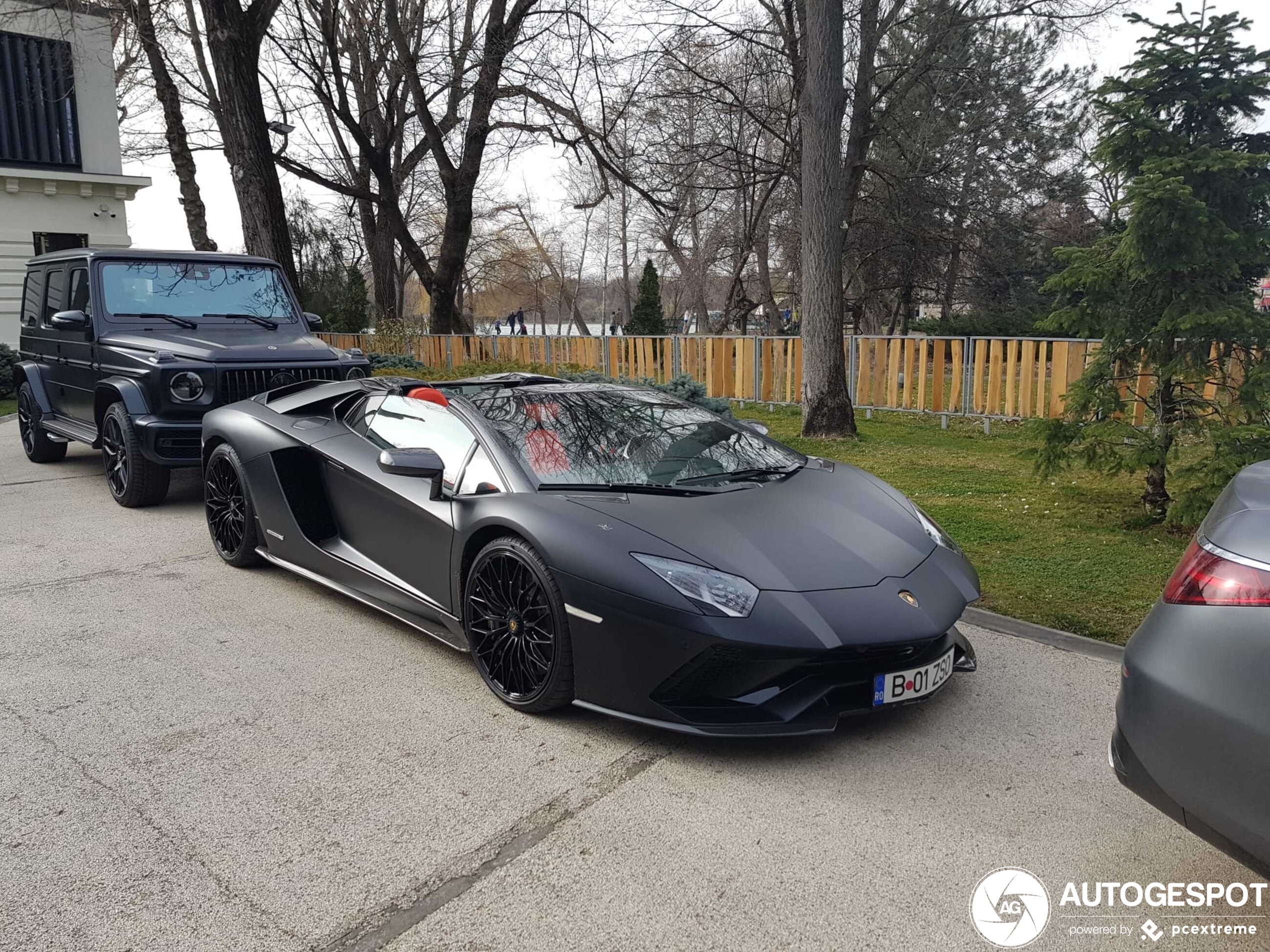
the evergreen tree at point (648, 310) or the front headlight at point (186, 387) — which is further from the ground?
the evergreen tree at point (648, 310)

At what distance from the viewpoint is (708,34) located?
13.5 meters

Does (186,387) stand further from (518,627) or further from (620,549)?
(620,549)

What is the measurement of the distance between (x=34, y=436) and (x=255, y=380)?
3.75 metres

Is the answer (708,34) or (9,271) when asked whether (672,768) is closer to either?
(708,34)

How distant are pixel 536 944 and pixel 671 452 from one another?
242 cm

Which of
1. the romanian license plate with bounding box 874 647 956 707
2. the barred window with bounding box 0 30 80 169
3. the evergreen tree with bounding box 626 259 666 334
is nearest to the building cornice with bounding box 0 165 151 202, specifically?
the barred window with bounding box 0 30 80 169

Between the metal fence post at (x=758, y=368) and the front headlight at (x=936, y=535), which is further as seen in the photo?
the metal fence post at (x=758, y=368)

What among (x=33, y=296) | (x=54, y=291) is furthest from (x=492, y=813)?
(x=33, y=296)

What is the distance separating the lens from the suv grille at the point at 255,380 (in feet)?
24.8

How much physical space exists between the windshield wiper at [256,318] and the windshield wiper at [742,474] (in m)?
5.74

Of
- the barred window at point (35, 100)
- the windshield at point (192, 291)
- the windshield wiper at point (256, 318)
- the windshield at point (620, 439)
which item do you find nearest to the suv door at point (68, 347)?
the windshield at point (192, 291)

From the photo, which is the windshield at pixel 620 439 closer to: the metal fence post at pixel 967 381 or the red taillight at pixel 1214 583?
the red taillight at pixel 1214 583

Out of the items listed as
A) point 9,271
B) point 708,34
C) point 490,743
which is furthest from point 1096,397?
point 9,271

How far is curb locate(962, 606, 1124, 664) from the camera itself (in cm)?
441
